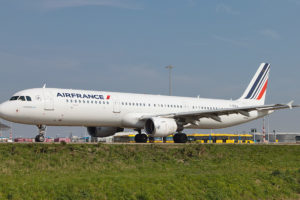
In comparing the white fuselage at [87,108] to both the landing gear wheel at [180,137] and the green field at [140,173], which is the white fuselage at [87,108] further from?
the green field at [140,173]

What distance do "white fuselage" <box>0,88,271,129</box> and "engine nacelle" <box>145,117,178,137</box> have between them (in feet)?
5.11

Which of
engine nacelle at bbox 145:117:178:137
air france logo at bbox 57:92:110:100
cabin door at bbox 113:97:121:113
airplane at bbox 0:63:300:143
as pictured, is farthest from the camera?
cabin door at bbox 113:97:121:113

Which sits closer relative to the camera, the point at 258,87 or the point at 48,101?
the point at 48,101

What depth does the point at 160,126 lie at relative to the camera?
33750 millimetres

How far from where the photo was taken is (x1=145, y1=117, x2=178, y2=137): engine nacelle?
33.6 meters

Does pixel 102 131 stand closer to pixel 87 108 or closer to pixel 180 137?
pixel 87 108

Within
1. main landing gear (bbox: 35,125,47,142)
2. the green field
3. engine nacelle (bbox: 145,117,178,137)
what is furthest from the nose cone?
engine nacelle (bbox: 145,117,178,137)

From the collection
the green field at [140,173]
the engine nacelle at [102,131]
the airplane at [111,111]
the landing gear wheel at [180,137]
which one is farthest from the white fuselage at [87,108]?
the green field at [140,173]

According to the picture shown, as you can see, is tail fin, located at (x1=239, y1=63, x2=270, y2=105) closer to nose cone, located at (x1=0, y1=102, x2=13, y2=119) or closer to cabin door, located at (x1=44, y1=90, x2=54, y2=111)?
cabin door, located at (x1=44, y1=90, x2=54, y2=111)

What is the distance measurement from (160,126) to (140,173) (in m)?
12.7

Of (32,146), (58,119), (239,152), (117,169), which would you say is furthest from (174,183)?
(58,119)

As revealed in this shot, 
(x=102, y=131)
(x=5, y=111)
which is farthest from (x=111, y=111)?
(x=5, y=111)

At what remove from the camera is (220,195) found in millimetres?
19438

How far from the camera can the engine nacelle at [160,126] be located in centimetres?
3362
